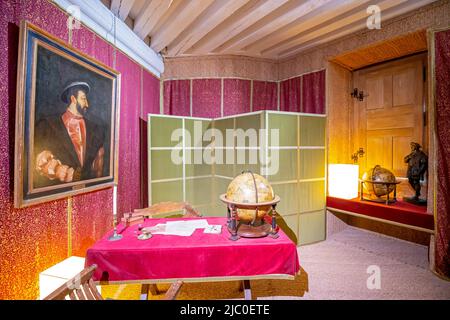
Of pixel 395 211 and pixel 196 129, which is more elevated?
pixel 196 129

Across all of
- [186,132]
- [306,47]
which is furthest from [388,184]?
[186,132]

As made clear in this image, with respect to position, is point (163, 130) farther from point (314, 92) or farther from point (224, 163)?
point (314, 92)

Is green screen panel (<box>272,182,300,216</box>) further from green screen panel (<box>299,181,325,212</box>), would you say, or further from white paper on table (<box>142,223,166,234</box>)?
white paper on table (<box>142,223,166,234</box>)

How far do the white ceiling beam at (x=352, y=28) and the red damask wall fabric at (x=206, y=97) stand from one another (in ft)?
5.86

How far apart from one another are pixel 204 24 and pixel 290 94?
9.05ft

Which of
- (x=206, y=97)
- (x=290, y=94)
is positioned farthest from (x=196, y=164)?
(x=290, y=94)

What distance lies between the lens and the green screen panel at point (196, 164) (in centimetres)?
525

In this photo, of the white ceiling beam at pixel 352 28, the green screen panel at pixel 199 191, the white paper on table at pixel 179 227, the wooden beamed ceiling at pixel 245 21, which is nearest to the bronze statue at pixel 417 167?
the white ceiling beam at pixel 352 28

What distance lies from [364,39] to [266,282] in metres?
4.83

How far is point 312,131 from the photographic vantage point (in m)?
5.07

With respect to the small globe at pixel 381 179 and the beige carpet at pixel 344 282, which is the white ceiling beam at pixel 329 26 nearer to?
the small globe at pixel 381 179

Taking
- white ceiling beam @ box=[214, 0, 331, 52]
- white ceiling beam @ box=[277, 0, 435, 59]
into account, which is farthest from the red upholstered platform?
white ceiling beam @ box=[214, 0, 331, 52]

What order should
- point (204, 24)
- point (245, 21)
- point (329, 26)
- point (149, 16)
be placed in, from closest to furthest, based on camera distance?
point (149, 16), point (245, 21), point (204, 24), point (329, 26)
